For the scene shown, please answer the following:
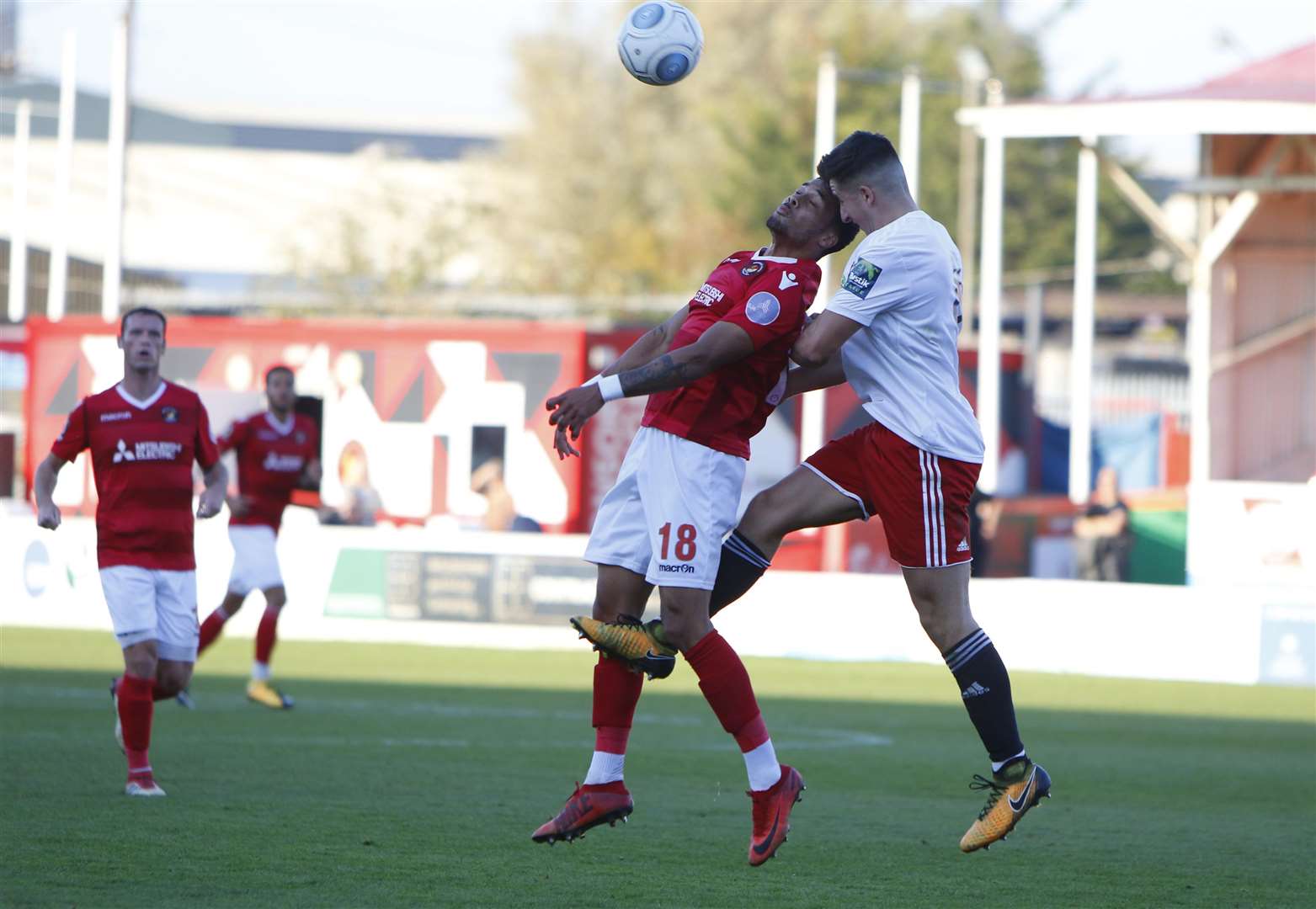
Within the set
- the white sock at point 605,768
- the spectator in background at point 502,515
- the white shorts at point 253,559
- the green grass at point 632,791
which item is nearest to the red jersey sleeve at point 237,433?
the white shorts at point 253,559

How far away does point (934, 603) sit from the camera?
710cm

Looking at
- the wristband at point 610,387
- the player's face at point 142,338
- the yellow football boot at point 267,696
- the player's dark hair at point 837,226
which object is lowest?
the yellow football boot at point 267,696

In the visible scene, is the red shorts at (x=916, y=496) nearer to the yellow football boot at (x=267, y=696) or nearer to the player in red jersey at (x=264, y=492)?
the yellow football boot at (x=267, y=696)

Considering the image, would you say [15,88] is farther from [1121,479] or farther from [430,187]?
[1121,479]

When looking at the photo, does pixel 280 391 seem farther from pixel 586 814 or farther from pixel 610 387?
pixel 610 387

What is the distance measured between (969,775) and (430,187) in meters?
56.8

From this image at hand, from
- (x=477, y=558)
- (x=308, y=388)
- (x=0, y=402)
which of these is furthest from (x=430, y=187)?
(x=477, y=558)

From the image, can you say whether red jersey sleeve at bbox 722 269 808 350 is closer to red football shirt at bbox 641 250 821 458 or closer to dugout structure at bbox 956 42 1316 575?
red football shirt at bbox 641 250 821 458

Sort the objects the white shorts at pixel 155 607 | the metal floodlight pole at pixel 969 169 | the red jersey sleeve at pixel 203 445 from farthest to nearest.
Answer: the metal floodlight pole at pixel 969 169 < the red jersey sleeve at pixel 203 445 < the white shorts at pixel 155 607

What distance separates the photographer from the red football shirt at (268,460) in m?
14.1

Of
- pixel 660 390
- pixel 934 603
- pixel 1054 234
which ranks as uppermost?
pixel 1054 234

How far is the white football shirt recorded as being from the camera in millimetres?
7004

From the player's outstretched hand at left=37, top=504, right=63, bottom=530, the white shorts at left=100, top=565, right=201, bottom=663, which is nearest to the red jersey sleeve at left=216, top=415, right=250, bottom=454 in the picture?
the white shorts at left=100, top=565, right=201, bottom=663

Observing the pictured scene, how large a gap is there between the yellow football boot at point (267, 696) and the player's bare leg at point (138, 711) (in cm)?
416
